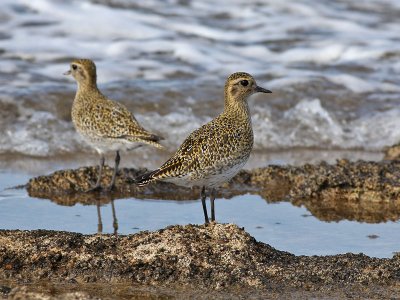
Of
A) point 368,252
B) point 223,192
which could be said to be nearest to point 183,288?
point 368,252

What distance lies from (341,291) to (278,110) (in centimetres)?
673

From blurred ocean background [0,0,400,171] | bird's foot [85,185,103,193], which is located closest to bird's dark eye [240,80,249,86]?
bird's foot [85,185,103,193]

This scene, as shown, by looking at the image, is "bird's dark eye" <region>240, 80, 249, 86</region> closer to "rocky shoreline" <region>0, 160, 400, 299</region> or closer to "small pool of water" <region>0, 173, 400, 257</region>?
"small pool of water" <region>0, 173, 400, 257</region>

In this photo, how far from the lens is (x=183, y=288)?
5.17m

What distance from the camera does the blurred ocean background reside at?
10695mm

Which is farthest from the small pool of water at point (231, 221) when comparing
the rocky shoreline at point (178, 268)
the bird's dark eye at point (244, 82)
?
the bird's dark eye at point (244, 82)

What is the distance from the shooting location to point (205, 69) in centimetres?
1328

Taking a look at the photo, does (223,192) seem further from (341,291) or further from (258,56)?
(258,56)

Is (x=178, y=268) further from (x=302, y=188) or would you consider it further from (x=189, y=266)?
(x=302, y=188)

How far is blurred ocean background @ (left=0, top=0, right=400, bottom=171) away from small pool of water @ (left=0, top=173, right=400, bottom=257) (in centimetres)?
185

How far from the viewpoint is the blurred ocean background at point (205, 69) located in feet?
35.1

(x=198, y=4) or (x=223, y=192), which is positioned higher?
(x=198, y=4)

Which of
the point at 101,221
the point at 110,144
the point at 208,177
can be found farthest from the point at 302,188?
the point at 110,144

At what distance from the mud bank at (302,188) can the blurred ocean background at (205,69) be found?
126 centimetres
